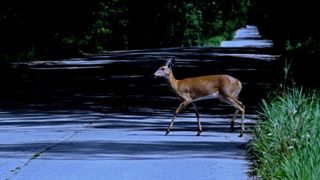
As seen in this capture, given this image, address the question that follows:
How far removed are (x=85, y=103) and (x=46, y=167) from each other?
11497 mm

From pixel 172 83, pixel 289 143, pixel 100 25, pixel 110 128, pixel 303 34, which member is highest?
pixel 172 83

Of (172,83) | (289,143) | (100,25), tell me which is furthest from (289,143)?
(100,25)

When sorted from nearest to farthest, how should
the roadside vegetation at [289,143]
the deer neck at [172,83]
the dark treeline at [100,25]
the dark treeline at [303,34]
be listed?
the roadside vegetation at [289,143], the deer neck at [172,83], the dark treeline at [303,34], the dark treeline at [100,25]

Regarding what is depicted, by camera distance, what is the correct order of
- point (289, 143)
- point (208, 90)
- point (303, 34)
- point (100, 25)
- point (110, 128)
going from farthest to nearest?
point (100, 25) → point (303, 34) → point (110, 128) → point (208, 90) → point (289, 143)

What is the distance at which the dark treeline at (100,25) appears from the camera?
131 feet

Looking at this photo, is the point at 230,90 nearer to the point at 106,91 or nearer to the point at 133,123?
the point at 133,123

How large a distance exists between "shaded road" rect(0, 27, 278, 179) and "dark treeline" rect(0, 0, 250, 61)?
6.82m

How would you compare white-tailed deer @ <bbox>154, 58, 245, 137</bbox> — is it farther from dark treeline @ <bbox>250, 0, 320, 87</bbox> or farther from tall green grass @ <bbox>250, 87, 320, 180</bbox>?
dark treeline @ <bbox>250, 0, 320, 87</bbox>

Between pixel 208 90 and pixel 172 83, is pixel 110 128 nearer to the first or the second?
pixel 172 83

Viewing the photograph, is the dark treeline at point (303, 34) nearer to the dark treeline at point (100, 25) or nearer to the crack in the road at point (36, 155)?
the crack in the road at point (36, 155)

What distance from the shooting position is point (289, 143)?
32.5 feet

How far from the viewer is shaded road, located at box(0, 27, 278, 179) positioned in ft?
35.1

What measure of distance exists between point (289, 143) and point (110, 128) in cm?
669

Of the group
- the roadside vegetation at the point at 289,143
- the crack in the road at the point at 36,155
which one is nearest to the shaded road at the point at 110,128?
the crack in the road at the point at 36,155
